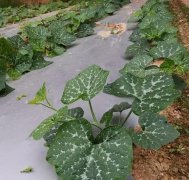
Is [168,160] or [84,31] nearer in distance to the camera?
[168,160]

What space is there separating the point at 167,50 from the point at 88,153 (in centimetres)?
122

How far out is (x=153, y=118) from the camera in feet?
5.91

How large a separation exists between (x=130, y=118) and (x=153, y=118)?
340 millimetres

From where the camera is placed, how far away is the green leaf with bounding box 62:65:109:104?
1.90 m

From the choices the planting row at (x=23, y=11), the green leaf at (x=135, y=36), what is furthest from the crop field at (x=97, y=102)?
the planting row at (x=23, y=11)

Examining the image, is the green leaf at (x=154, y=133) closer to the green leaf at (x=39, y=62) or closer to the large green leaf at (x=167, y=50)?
the large green leaf at (x=167, y=50)

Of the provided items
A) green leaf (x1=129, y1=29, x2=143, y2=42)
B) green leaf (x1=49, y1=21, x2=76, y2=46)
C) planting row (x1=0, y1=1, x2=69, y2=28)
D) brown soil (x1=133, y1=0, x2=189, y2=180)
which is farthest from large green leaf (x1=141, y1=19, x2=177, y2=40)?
planting row (x1=0, y1=1, x2=69, y2=28)

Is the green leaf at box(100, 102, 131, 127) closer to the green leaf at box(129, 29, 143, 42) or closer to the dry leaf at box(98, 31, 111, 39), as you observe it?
the green leaf at box(129, 29, 143, 42)

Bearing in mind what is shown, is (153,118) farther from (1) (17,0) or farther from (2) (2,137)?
(1) (17,0)

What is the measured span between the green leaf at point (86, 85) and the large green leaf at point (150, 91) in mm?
126

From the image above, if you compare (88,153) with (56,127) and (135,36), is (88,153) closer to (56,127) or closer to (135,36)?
(56,127)

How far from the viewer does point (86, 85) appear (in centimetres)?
195

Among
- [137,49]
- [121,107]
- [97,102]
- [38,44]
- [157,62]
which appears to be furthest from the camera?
[38,44]

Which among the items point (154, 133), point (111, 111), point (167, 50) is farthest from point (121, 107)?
point (167, 50)
